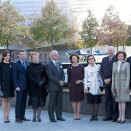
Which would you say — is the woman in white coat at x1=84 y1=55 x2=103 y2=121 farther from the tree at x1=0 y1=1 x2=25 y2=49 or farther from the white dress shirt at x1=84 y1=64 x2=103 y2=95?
the tree at x1=0 y1=1 x2=25 y2=49

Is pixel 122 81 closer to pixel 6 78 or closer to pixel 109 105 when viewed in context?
pixel 109 105

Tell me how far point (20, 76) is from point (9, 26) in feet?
68.8

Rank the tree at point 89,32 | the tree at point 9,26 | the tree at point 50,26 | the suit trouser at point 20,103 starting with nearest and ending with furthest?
the suit trouser at point 20,103 < the tree at point 9,26 < the tree at point 50,26 < the tree at point 89,32

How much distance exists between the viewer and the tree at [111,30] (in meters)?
34.8

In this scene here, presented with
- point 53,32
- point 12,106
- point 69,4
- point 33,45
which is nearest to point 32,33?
point 53,32

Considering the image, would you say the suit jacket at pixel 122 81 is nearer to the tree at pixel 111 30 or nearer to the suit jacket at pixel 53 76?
the suit jacket at pixel 53 76

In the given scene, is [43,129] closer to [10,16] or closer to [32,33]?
[10,16]

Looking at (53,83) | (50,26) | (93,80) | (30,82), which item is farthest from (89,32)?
(30,82)

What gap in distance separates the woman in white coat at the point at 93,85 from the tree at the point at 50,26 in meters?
25.6

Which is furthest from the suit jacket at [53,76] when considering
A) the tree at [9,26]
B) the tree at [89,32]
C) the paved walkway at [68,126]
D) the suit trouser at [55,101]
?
the tree at [89,32]

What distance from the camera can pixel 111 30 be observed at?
115 feet

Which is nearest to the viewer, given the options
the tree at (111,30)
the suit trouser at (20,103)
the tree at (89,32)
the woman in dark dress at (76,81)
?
the suit trouser at (20,103)

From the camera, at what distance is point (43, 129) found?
266 inches

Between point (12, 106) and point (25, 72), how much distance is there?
3.11m
